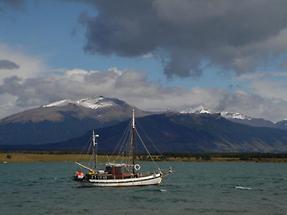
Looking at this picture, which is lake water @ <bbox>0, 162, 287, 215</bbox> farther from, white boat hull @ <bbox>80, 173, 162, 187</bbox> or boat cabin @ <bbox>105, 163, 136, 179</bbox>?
boat cabin @ <bbox>105, 163, 136, 179</bbox>

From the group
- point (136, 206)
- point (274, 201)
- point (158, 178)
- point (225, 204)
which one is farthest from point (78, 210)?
point (158, 178)

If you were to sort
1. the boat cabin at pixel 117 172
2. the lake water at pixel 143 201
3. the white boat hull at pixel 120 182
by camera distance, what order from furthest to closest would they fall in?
the boat cabin at pixel 117 172, the white boat hull at pixel 120 182, the lake water at pixel 143 201

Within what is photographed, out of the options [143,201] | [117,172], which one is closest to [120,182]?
[117,172]

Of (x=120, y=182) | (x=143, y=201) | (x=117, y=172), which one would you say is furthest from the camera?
(x=117, y=172)

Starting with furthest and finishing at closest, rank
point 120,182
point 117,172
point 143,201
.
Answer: point 117,172, point 120,182, point 143,201

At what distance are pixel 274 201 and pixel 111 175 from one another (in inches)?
1735

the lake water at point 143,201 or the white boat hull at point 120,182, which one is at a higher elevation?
the white boat hull at point 120,182

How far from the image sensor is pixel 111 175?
128 meters

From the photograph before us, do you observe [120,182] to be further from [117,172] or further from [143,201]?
[143,201]

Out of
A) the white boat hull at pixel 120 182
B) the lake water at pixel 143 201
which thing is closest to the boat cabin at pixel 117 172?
the white boat hull at pixel 120 182

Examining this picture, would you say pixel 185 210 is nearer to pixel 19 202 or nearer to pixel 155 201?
pixel 155 201

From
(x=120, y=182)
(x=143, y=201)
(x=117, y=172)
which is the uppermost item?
(x=117, y=172)

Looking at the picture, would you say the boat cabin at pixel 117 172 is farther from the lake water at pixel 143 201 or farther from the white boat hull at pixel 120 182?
the lake water at pixel 143 201

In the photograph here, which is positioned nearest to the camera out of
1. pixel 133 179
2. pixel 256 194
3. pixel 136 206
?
pixel 136 206
